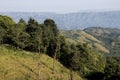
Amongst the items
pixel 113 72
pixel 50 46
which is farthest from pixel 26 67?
pixel 113 72

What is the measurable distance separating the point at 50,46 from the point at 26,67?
21.8 m

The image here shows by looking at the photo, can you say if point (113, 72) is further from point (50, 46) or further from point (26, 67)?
point (26, 67)

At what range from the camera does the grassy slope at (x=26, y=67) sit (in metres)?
75.6

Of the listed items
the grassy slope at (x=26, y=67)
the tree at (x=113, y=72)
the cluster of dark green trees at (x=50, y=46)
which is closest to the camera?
the grassy slope at (x=26, y=67)

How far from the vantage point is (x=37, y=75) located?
257 ft

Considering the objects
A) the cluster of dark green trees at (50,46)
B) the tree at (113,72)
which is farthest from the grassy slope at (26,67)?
the tree at (113,72)

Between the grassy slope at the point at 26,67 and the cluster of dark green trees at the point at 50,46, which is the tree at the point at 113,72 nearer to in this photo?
the cluster of dark green trees at the point at 50,46

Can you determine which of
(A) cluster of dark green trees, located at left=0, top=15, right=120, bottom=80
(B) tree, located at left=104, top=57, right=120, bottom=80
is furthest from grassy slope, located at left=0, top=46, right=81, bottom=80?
(B) tree, located at left=104, top=57, right=120, bottom=80

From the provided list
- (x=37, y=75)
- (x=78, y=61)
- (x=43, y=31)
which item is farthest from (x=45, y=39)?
(x=37, y=75)

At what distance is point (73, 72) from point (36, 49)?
14572mm

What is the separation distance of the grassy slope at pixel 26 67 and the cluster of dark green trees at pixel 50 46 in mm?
3485

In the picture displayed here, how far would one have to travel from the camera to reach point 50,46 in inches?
4006

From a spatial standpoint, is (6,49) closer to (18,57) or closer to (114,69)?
(18,57)

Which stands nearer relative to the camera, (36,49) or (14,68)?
(14,68)
